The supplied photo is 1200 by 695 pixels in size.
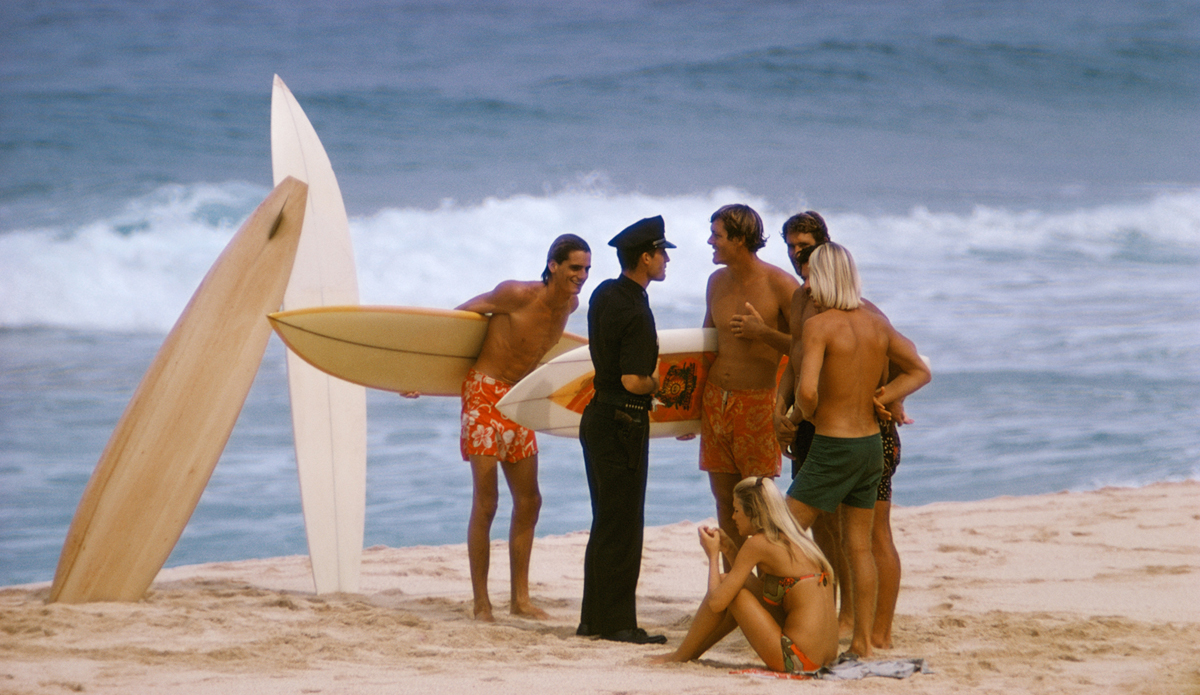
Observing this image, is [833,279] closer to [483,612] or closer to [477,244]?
[483,612]

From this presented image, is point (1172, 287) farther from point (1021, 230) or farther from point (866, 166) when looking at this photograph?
point (866, 166)

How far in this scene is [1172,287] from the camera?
555 inches

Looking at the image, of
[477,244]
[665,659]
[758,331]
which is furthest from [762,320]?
[477,244]

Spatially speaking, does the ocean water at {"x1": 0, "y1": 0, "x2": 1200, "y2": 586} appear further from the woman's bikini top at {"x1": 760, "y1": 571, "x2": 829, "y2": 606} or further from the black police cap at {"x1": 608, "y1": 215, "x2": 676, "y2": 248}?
the woman's bikini top at {"x1": 760, "y1": 571, "x2": 829, "y2": 606}

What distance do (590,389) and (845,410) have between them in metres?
1.41

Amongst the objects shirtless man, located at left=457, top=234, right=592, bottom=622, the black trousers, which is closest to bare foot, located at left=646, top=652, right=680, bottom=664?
the black trousers

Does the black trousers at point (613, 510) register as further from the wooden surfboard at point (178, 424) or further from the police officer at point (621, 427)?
the wooden surfboard at point (178, 424)

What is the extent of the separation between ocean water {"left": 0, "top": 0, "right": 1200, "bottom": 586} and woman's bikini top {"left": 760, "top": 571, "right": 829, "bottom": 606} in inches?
209

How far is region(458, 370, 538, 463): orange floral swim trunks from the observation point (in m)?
4.01

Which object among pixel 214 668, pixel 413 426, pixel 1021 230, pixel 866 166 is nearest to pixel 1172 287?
pixel 1021 230

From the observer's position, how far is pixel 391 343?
4551 millimetres

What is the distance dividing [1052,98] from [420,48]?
11776mm

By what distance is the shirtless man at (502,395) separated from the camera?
399 centimetres

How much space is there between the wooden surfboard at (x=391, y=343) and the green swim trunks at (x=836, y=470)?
168cm
